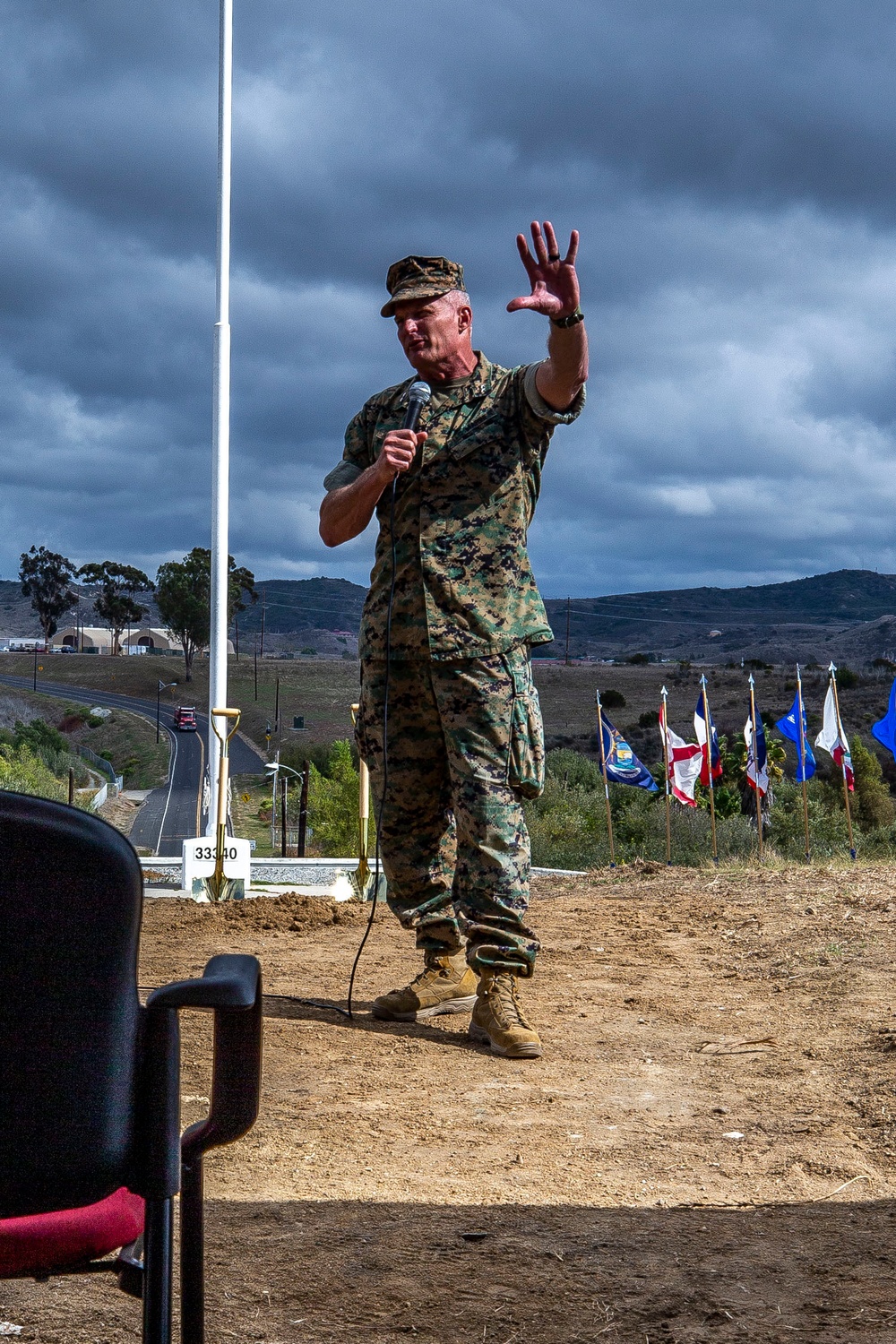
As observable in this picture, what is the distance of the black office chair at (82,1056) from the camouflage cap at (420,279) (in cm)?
264

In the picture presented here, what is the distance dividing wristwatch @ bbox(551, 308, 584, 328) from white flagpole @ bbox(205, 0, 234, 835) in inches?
196

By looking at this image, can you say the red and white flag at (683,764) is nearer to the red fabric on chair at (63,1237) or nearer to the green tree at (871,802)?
the green tree at (871,802)

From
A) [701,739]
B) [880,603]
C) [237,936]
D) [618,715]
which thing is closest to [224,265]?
[237,936]

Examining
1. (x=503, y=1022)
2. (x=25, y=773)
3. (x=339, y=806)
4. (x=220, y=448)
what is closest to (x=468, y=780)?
(x=503, y=1022)

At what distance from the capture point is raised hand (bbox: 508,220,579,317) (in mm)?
3299

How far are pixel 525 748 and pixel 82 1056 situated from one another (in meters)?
2.54

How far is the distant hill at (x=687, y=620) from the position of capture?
102 meters

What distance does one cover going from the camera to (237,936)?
591 centimetres

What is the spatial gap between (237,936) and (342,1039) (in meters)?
2.19

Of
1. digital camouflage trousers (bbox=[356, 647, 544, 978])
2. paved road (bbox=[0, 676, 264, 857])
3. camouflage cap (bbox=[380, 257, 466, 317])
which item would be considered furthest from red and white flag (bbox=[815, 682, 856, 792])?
paved road (bbox=[0, 676, 264, 857])

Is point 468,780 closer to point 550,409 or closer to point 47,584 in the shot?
point 550,409

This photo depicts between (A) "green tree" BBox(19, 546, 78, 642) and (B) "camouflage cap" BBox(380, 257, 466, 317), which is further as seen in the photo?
(A) "green tree" BBox(19, 546, 78, 642)

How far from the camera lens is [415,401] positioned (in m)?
3.65

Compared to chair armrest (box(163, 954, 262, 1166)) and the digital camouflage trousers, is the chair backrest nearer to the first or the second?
chair armrest (box(163, 954, 262, 1166))
